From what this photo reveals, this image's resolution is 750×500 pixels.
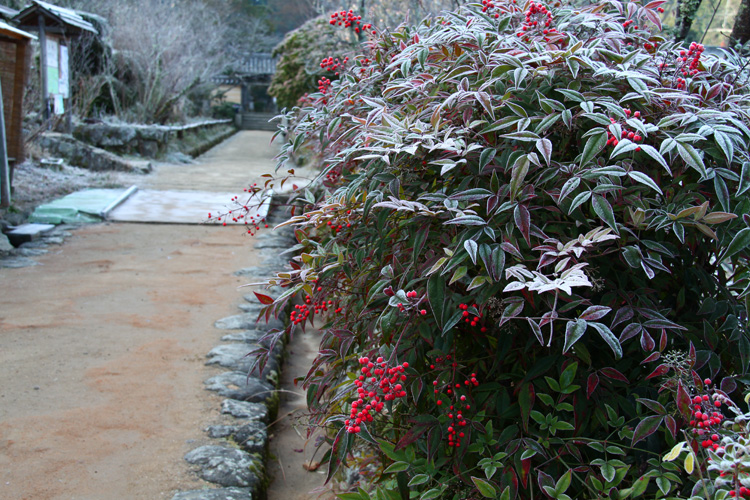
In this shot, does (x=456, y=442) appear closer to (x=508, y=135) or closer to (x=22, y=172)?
(x=508, y=135)

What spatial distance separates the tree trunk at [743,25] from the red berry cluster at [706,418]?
9.21 feet

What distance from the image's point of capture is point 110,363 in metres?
2.96

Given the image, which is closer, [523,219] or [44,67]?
[523,219]

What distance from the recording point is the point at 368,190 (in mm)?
1615

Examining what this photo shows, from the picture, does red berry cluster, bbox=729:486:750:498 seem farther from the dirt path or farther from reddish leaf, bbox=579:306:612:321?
the dirt path

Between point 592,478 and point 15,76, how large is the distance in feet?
21.8

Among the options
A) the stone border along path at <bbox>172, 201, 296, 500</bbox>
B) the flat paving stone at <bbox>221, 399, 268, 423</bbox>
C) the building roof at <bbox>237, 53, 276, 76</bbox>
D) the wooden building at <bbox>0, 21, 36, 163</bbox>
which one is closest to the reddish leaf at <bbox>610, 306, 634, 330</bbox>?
the stone border along path at <bbox>172, 201, 296, 500</bbox>

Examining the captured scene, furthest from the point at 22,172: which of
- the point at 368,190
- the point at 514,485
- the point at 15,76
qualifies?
the point at 514,485

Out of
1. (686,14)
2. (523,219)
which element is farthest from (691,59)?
(686,14)

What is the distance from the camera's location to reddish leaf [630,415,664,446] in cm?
121

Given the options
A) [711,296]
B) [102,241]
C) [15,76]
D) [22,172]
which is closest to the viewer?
[711,296]

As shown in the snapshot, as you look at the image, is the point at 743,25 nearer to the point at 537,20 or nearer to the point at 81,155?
the point at 537,20

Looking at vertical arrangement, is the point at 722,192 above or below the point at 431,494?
above

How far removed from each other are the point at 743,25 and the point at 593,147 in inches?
104
